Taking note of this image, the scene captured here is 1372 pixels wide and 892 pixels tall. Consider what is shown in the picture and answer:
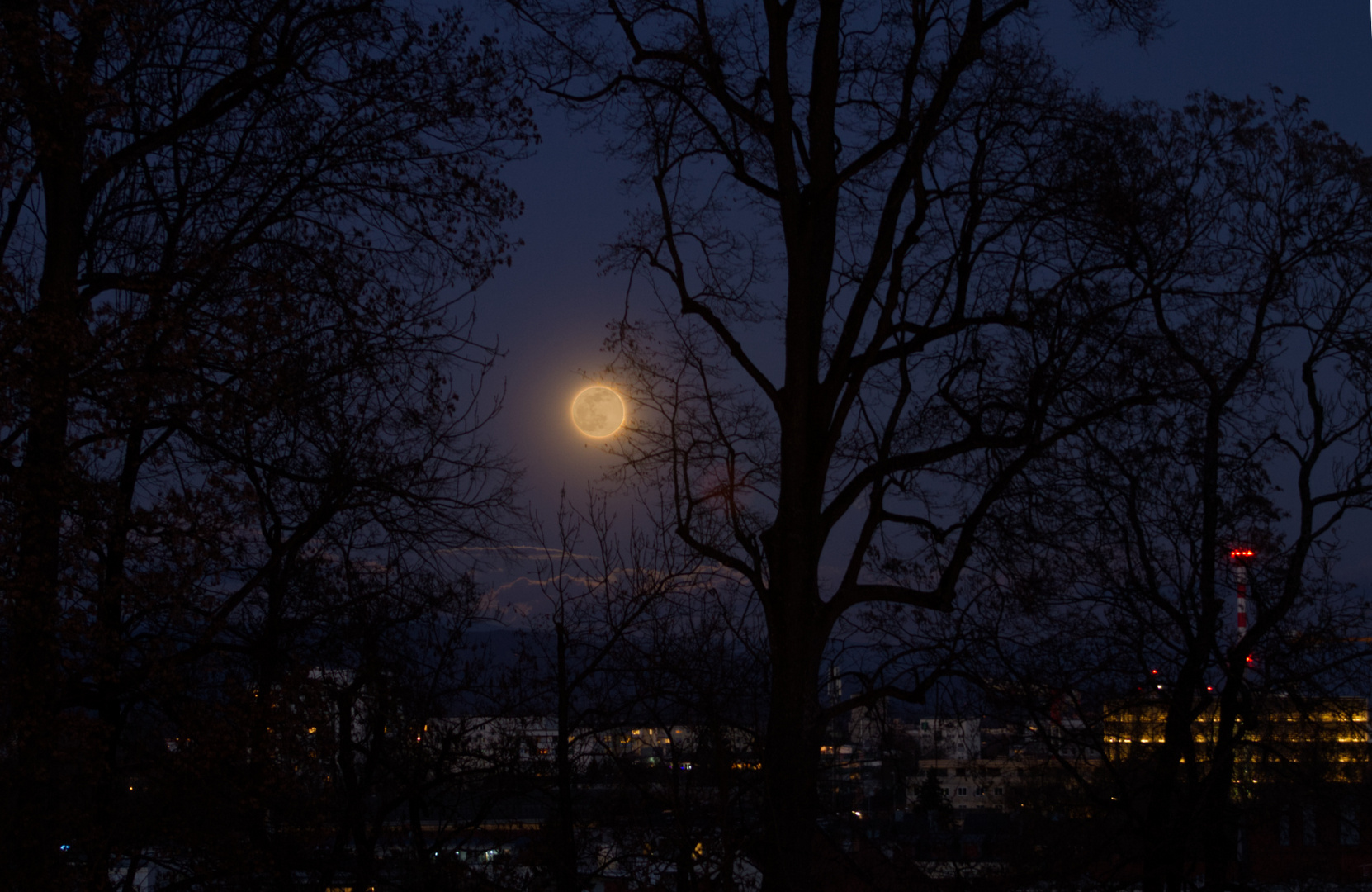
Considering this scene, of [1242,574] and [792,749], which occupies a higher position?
[1242,574]

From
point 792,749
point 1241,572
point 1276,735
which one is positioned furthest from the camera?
point 1241,572

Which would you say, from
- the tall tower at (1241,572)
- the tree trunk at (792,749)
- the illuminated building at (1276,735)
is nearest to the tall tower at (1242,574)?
the tall tower at (1241,572)

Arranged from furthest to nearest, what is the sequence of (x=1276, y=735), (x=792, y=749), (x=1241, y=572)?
1. (x=1241, y=572)
2. (x=1276, y=735)
3. (x=792, y=749)

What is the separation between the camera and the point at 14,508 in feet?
27.6

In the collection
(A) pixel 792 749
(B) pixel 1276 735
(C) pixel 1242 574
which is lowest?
(B) pixel 1276 735

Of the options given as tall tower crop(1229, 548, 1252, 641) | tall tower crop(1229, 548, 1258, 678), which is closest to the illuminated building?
tall tower crop(1229, 548, 1258, 678)

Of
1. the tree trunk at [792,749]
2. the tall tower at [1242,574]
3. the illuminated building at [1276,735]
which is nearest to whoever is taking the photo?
the tree trunk at [792,749]

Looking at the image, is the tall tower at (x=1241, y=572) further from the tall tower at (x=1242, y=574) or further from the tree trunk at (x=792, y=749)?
the tree trunk at (x=792, y=749)

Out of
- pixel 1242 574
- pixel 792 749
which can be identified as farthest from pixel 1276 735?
pixel 792 749

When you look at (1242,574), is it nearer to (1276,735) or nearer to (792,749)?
(1276,735)

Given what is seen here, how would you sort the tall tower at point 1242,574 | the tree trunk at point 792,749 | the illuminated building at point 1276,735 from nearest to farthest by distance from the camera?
the tree trunk at point 792,749, the illuminated building at point 1276,735, the tall tower at point 1242,574

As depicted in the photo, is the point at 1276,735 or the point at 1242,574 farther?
the point at 1242,574

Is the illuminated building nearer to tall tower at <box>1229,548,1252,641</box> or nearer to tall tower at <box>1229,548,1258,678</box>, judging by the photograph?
tall tower at <box>1229,548,1258,678</box>

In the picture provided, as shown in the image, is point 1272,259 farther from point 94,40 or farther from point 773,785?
point 94,40
